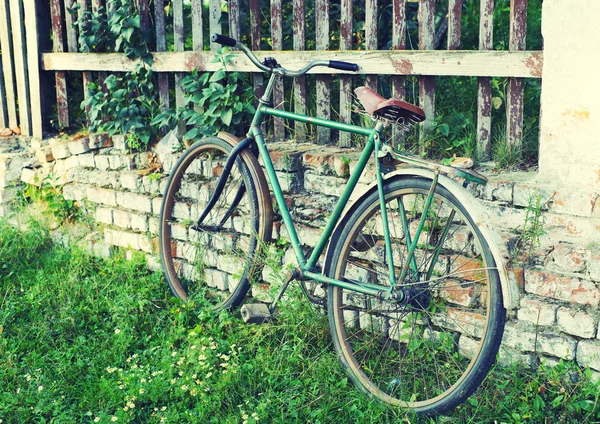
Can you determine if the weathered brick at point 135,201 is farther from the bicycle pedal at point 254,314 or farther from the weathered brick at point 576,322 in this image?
the weathered brick at point 576,322

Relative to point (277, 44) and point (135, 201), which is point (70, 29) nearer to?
point (135, 201)

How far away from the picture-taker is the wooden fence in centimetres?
376

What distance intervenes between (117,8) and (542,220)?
10.7 feet

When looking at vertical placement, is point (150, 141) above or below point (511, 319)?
→ above

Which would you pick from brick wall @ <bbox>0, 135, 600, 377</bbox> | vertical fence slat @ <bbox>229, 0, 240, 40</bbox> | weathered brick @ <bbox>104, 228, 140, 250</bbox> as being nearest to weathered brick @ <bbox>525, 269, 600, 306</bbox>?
brick wall @ <bbox>0, 135, 600, 377</bbox>

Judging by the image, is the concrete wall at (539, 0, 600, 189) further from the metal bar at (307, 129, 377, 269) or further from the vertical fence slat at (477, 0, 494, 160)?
the metal bar at (307, 129, 377, 269)

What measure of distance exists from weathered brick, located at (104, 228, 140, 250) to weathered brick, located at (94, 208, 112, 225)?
2.5 inches

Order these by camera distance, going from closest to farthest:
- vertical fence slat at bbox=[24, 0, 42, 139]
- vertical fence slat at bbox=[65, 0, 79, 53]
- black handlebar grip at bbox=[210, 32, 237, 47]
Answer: black handlebar grip at bbox=[210, 32, 237, 47], vertical fence slat at bbox=[65, 0, 79, 53], vertical fence slat at bbox=[24, 0, 42, 139]

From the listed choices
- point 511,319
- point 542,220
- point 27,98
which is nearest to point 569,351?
point 511,319

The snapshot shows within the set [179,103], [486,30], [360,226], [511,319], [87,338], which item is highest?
[486,30]

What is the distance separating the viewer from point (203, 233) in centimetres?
464

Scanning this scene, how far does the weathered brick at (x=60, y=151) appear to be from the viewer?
18.6ft

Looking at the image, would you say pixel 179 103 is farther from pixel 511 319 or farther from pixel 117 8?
pixel 511 319

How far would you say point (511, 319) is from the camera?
350cm
